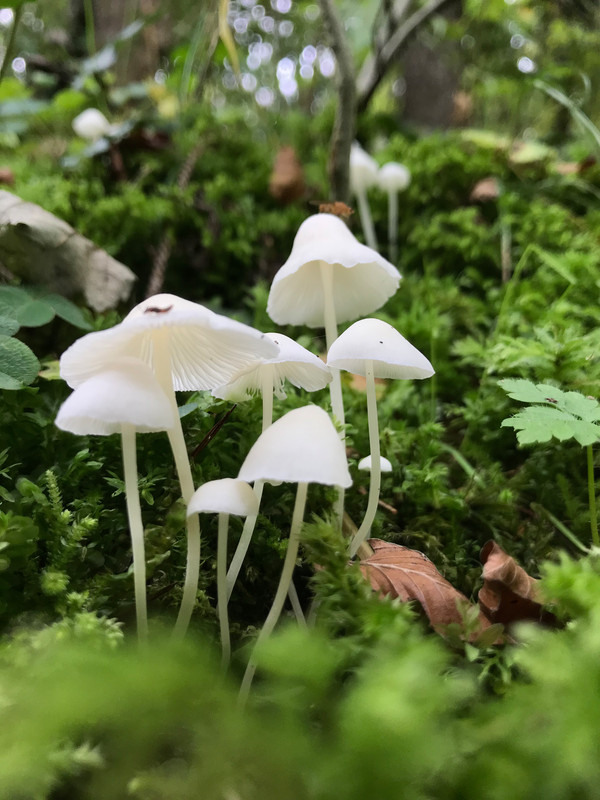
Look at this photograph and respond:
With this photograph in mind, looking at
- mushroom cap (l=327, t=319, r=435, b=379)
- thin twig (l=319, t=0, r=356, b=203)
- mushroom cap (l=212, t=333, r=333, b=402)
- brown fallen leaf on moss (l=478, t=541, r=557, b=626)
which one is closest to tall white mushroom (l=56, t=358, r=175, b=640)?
mushroom cap (l=212, t=333, r=333, b=402)

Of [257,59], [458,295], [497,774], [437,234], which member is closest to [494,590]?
[497,774]

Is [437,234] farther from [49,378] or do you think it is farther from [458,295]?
[49,378]

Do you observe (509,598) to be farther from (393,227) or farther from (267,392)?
(393,227)

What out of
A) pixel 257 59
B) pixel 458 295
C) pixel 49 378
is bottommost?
pixel 49 378

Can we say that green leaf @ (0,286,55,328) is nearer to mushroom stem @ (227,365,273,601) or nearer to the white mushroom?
mushroom stem @ (227,365,273,601)

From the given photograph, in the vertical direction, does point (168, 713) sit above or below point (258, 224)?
below

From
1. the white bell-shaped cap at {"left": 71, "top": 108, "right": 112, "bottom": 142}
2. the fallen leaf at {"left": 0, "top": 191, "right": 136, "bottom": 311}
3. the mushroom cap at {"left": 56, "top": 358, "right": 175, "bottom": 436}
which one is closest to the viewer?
the mushroom cap at {"left": 56, "top": 358, "right": 175, "bottom": 436}
